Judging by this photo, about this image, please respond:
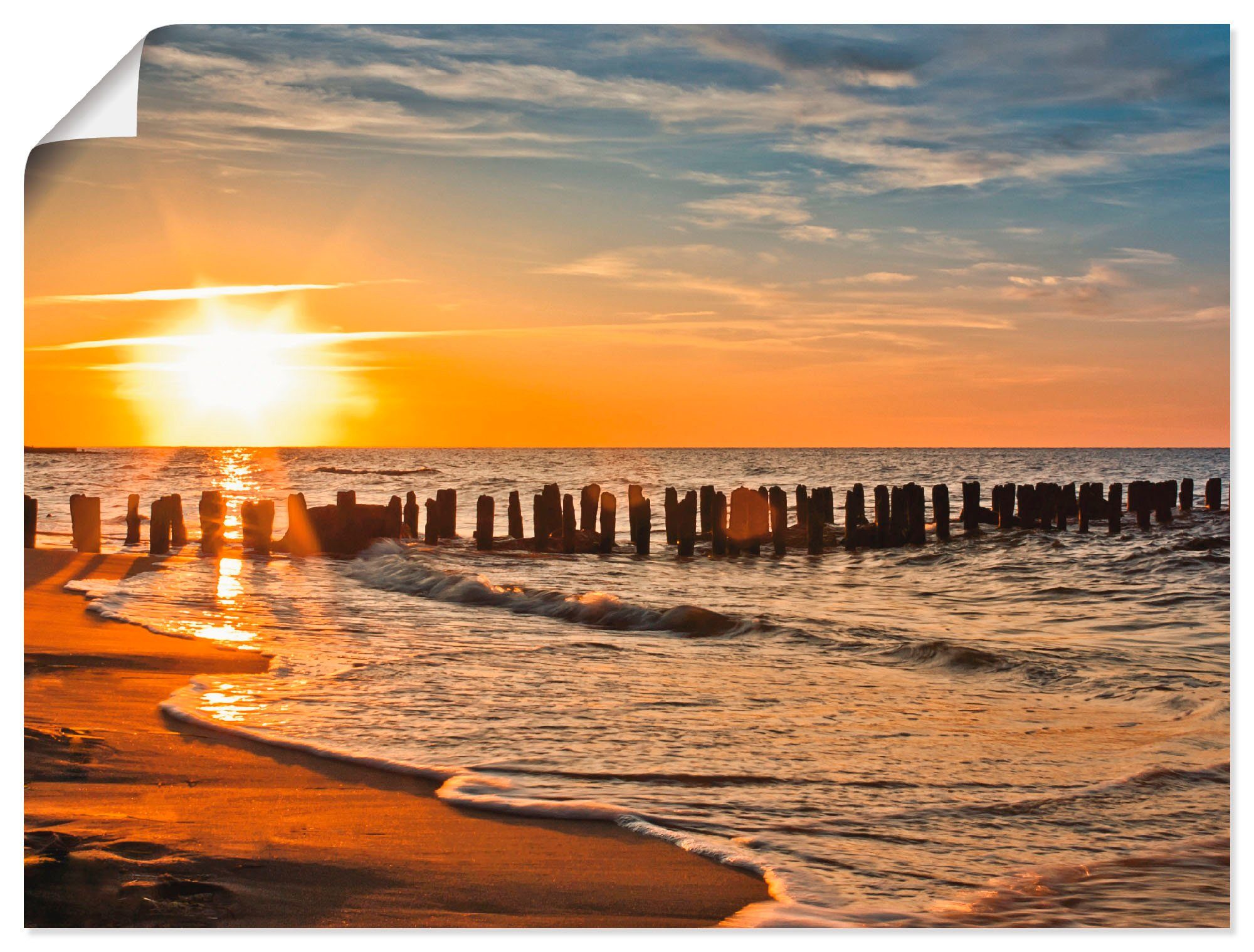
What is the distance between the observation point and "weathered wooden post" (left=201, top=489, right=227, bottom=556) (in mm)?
12672

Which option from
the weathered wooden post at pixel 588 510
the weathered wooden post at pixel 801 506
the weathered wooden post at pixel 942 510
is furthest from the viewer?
the weathered wooden post at pixel 801 506

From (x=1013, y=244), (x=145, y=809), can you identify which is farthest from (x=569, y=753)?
(x=1013, y=244)

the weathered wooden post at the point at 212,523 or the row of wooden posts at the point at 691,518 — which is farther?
the row of wooden posts at the point at 691,518

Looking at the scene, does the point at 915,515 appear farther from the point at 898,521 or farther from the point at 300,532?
the point at 300,532

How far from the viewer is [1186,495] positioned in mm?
15023

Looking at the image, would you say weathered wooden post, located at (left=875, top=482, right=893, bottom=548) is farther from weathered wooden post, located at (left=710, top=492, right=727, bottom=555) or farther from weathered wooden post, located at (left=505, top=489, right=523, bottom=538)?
weathered wooden post, located at (left=505, top=489, right=523, bottom=538)

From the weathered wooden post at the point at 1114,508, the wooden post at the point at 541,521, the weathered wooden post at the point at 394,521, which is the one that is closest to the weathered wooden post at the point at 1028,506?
the weathered wooden post at the point at 1114,508

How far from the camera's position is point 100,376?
4.58 m

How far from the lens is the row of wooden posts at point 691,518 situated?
43.1 feet

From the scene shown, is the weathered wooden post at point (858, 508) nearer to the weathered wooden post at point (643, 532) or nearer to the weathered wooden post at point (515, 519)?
the weathered wooden post at point (643, 532)

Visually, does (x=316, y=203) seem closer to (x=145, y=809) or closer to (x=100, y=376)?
(x=100, y=376)

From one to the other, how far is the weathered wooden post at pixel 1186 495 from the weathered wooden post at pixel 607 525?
7.82 m

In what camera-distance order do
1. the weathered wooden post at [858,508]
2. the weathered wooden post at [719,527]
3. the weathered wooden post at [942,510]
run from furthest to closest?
the weathered wooden post at [858,508] → the weathered wooden post at [942,510] → the weathered wooden post at [719,527]
